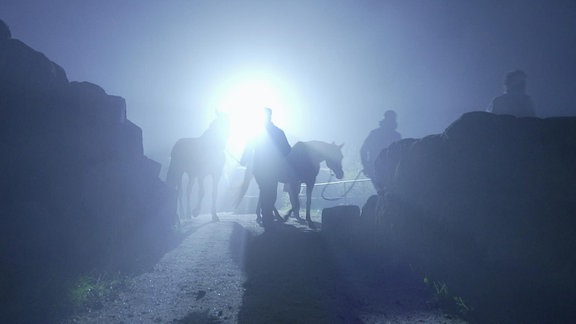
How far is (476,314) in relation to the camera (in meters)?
4.28

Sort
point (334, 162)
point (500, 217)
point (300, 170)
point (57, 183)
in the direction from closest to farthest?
point (500, 217) → point (57, 183) → point (300, 170) → point (334, 162)

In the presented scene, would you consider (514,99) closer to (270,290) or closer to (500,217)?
(500,217)

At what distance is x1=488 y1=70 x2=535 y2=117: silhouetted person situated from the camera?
30.2ft

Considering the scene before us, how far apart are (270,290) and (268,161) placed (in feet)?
16.8

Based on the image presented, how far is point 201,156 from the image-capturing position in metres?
15.6

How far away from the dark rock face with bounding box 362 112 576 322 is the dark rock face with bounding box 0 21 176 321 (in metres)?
6.13

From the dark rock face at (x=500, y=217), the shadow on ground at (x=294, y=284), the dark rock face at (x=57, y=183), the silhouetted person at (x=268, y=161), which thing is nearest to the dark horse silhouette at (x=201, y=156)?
the silhouetted person at (x=268, y=161)

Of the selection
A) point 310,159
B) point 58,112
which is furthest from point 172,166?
point 58,112

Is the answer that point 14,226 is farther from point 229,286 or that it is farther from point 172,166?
point 172,166

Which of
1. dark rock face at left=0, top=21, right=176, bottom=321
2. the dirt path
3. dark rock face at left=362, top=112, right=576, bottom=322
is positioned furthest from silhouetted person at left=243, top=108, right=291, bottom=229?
dark rock face at left=362, top=112, right=576, bottom=322

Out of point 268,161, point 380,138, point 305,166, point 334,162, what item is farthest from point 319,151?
point 380,138

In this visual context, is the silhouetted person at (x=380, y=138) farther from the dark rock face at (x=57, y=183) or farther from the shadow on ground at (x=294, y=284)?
the dark rock face at (x=57, y=183)

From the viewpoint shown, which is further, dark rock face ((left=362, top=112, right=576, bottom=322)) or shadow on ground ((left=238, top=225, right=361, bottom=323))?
shadow on ground ((left=238, top=225, right=361, bottom=323))

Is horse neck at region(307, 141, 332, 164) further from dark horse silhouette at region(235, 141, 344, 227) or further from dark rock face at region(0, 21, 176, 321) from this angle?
dark rock face at region(0, 21, 176, 321)
